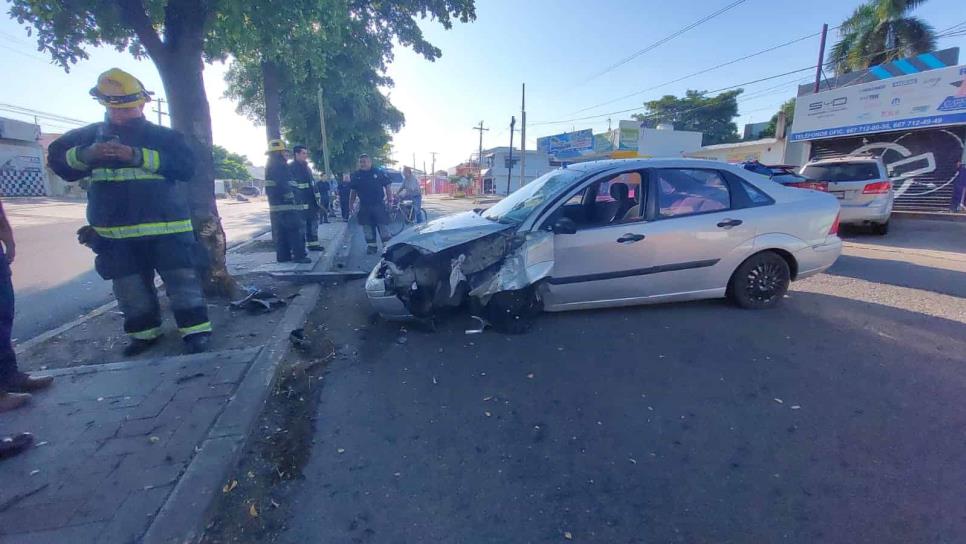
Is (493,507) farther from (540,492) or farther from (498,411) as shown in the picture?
(498,411)

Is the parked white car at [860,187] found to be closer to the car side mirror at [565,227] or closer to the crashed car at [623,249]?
the crashed car at [623,249]

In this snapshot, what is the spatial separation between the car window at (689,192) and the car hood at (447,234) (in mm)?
1516

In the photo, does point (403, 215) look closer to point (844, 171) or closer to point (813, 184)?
point (813, 184)

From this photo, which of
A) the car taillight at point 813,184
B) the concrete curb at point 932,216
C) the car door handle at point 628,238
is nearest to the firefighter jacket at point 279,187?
the car door handle at point 628,238

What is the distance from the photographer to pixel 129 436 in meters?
2.45

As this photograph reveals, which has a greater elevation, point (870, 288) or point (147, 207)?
point (147, 207)

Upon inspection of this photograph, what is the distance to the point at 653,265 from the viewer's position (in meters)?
4.18

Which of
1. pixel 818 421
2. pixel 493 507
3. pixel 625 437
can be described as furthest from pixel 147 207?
pixel 818 421

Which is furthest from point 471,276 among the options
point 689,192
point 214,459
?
point 214,459

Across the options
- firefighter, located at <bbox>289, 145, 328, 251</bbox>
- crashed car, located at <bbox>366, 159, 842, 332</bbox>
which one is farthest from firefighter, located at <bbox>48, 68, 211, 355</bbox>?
firefighter, located at <bbox>289, 145, 328, 251</bbox>

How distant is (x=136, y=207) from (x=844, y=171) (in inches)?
447

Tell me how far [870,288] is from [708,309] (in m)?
2.42

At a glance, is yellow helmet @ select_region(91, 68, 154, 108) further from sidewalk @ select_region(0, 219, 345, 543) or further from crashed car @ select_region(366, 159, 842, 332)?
crashed car @ select_region(366, 159, 842, 332)

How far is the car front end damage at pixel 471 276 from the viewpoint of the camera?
394 centimetres
